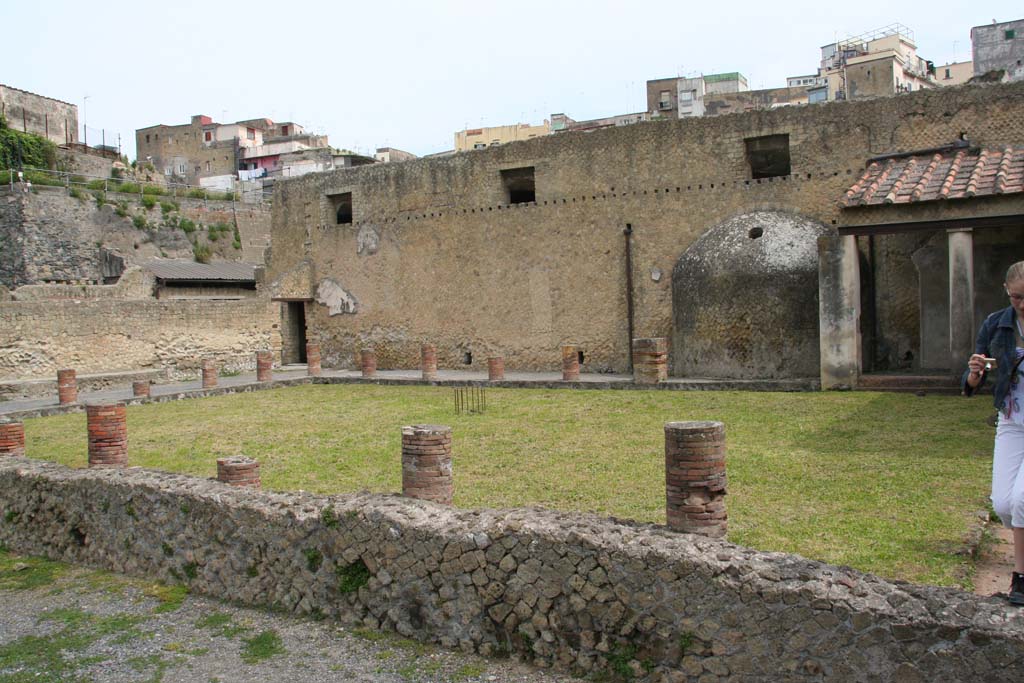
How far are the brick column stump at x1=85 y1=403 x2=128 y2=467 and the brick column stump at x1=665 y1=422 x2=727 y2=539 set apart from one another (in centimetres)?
603

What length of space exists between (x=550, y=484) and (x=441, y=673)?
3.02 m

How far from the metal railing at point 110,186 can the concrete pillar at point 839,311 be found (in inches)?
1088

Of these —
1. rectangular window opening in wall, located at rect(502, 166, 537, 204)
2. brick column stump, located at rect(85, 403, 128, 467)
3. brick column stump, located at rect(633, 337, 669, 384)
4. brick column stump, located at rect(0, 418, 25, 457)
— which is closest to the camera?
brick column stump, located at rect(0, 418, 25, 457)

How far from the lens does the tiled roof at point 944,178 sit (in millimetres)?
11109

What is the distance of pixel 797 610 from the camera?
361 cm

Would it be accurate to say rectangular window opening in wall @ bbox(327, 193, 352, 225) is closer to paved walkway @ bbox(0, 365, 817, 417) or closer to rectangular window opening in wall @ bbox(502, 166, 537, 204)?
paved walkway @ bbox(0, 365, 817, 417)

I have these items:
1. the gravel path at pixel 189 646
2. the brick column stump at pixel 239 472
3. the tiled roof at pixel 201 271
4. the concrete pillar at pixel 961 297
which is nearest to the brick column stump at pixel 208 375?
the tiled roof at pixel 201 271

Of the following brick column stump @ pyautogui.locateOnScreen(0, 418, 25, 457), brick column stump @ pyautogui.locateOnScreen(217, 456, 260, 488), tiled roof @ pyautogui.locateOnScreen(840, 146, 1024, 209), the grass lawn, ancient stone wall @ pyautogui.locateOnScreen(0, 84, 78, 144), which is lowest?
the grass lawn

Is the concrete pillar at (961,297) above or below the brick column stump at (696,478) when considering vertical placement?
above

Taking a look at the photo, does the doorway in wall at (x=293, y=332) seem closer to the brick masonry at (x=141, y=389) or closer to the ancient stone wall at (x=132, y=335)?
the ancient stone wall at (x=132, y=335)

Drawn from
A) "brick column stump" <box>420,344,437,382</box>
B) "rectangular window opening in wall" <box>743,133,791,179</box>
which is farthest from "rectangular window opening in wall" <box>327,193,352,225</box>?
"rectangular window opening in wall" <box>743,133,791,179</box>

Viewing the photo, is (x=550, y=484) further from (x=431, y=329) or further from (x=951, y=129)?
(x=431, y=329)

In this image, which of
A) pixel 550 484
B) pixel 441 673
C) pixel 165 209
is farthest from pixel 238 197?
pixel 441 673

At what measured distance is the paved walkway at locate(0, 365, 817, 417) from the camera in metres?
13.1
